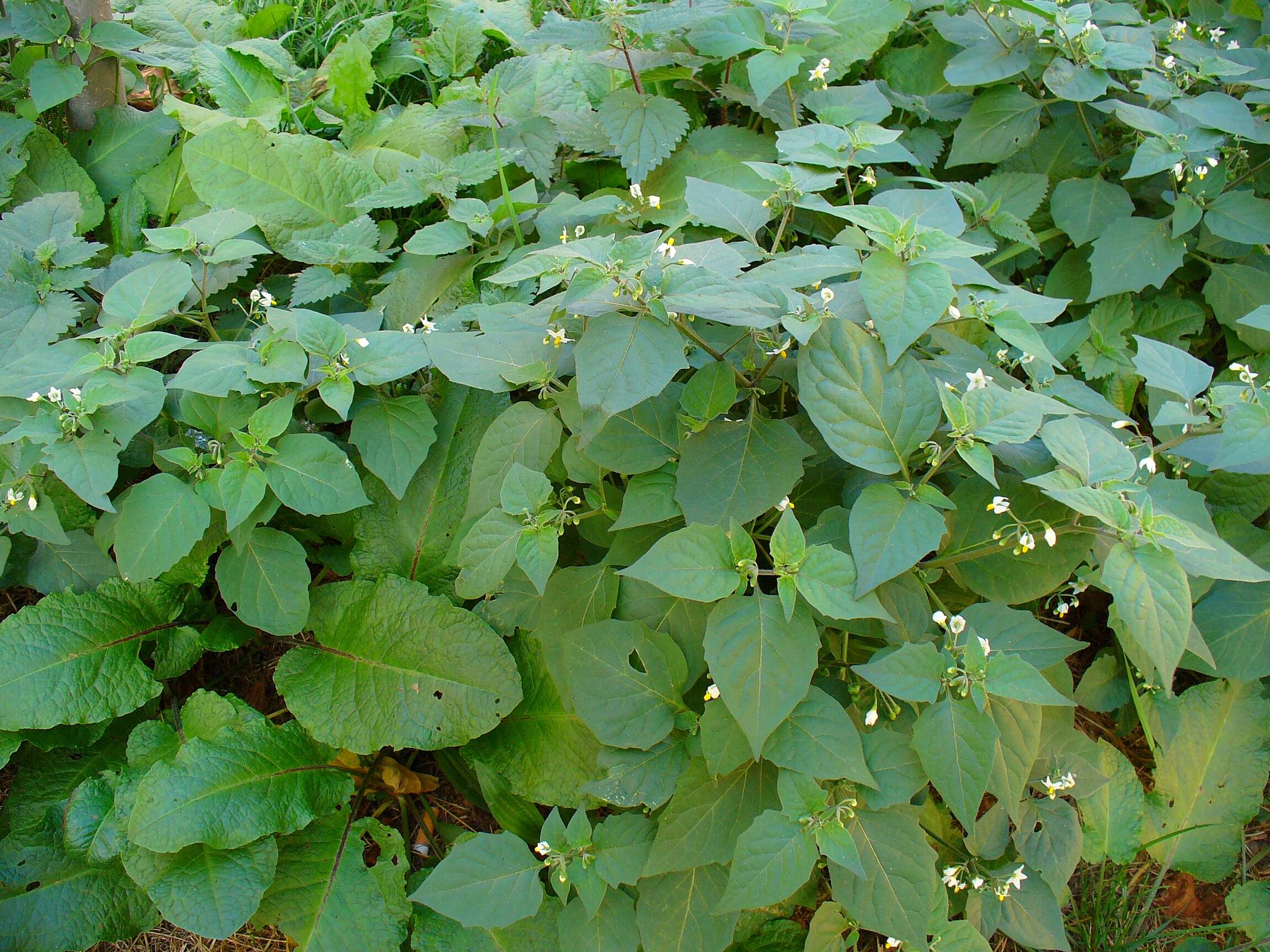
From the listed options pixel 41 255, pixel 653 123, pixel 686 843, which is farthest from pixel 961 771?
pixel 41 255

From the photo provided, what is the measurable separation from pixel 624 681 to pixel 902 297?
0.90 m

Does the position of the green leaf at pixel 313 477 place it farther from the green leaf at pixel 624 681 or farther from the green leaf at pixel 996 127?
the green leaf at pixel 996 127

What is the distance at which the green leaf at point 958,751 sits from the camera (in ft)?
4.80

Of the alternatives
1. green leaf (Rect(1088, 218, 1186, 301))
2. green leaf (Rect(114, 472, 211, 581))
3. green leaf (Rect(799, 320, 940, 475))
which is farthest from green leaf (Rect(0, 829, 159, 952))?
green leaf (Rect(1088, 218, 1186, 301))

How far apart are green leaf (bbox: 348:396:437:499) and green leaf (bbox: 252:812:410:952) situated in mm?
822

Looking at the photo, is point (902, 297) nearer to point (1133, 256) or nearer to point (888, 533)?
point (888, 533)

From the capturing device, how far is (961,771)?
4.83ft

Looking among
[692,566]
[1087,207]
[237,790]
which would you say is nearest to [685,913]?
[692,566]

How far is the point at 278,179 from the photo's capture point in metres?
2.71

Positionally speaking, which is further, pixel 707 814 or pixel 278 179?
pixel 278 179

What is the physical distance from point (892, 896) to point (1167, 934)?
0.96 meters

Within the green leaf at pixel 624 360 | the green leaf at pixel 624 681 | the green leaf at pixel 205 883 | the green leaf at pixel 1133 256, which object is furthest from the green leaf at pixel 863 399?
the green leaf at pixel 205 883

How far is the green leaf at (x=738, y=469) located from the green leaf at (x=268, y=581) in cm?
93

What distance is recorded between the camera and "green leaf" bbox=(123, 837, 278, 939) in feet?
5.86
